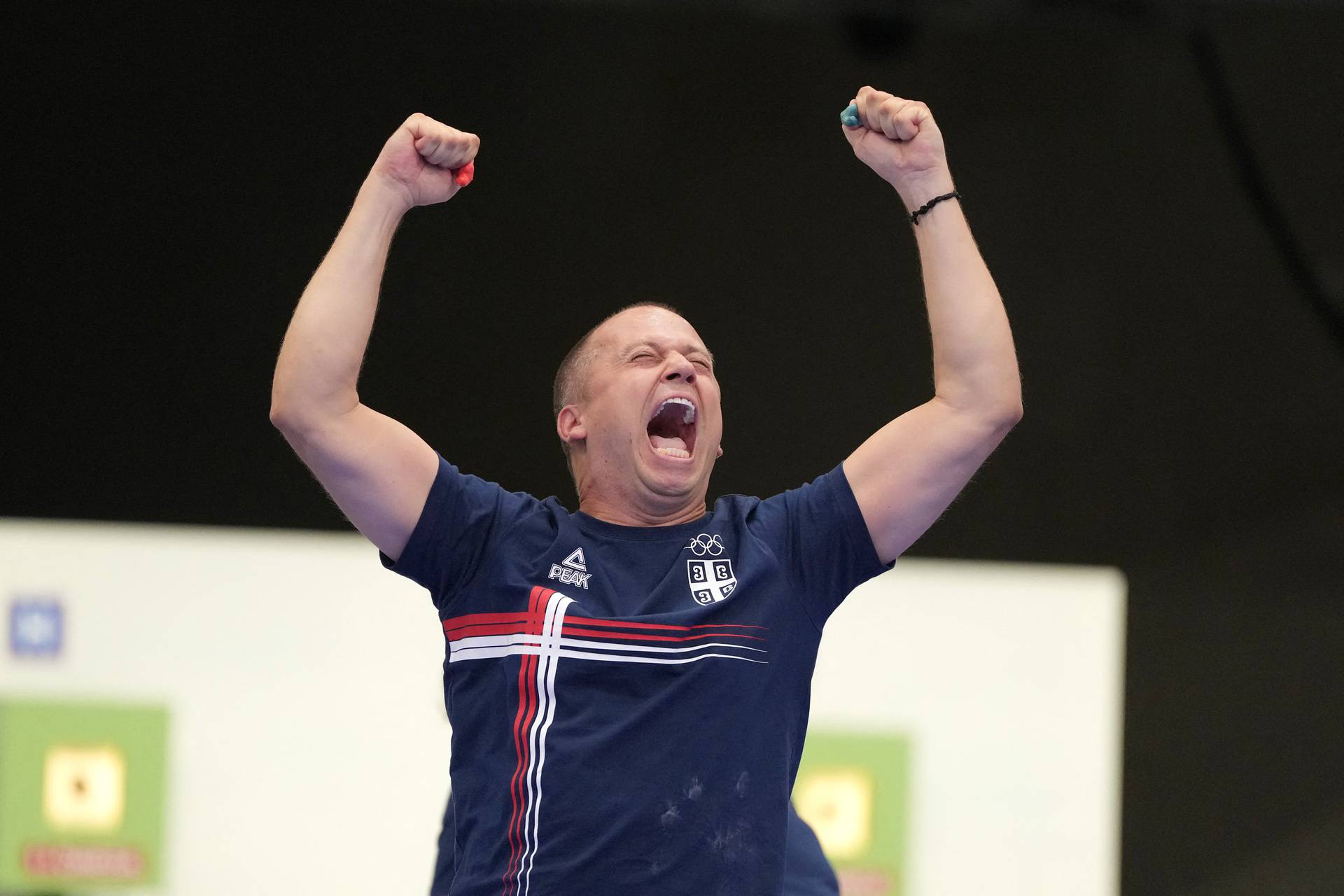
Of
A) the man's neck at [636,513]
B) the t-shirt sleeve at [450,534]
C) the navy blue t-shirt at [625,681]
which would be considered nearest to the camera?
the navy blue t-shirt at [625,681]

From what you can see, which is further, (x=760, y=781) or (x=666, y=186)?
(x=666, y=186)

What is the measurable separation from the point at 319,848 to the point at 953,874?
1.36m

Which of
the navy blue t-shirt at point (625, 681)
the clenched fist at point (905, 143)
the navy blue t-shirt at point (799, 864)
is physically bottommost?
the navy blue t-shirt at point (799, 864)

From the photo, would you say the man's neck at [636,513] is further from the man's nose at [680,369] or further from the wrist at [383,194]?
the wrist at [383,194]

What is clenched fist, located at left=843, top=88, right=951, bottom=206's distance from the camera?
1.60m

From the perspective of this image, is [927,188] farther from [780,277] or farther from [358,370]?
[780,277]

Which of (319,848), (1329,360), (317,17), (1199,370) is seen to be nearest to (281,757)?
(319,848)

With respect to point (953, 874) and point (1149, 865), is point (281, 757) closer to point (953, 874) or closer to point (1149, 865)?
point (953, 874)

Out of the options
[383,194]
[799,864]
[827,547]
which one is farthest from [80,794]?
[827,547]

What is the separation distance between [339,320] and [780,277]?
1.82 m

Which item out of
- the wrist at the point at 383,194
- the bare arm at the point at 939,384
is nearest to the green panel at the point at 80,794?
the wrist at the point at 383,194

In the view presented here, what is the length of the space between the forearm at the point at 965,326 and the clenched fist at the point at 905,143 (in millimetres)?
34

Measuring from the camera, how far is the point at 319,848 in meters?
3.05

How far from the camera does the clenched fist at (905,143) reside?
160 cm
